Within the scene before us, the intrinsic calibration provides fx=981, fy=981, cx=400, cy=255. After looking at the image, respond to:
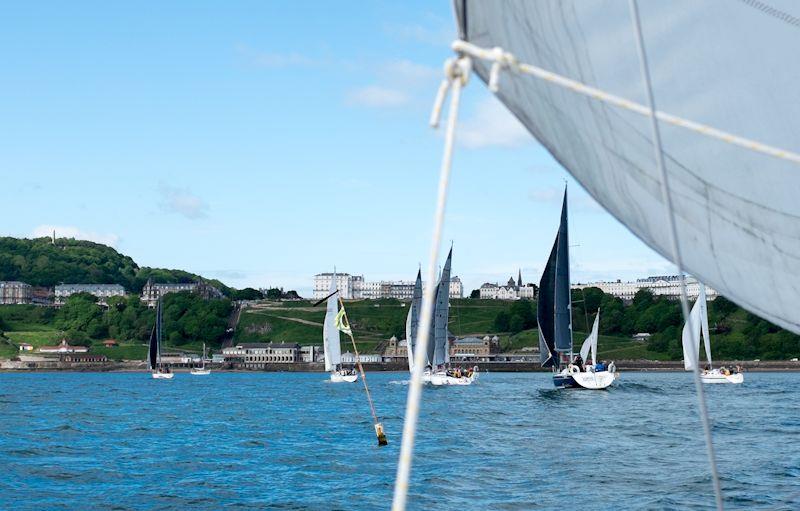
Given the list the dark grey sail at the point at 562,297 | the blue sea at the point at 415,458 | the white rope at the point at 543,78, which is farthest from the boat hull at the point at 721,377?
the white rope at the point at 543,78

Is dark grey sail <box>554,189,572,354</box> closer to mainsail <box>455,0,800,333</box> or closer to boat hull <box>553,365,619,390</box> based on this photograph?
boat hull <box>553,365,619,390</box>

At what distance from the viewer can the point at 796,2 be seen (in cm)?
625

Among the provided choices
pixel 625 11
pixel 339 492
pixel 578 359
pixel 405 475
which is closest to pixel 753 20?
pixel 625 11

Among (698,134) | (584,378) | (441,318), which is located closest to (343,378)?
(441,318)

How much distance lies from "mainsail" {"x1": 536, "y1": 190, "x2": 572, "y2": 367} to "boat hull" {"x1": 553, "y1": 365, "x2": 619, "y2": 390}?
7.71ft

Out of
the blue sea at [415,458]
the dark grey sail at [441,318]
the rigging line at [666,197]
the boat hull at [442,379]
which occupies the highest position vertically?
the dark grey sail at [441,318]

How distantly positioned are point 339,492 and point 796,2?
89.2 ft

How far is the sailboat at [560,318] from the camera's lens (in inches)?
3383

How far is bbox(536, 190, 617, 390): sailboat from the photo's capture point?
85.9 metres

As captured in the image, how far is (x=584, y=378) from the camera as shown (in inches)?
3371

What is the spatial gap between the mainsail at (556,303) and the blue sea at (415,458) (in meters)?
15.2

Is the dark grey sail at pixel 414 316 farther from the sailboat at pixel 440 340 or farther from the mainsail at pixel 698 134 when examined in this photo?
the mainsail at pixel 698 134

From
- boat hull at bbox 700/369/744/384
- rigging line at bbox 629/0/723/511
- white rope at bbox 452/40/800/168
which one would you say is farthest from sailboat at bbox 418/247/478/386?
white rope at bbox 452/40/800/168

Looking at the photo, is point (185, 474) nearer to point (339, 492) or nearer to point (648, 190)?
point (339, 492)
